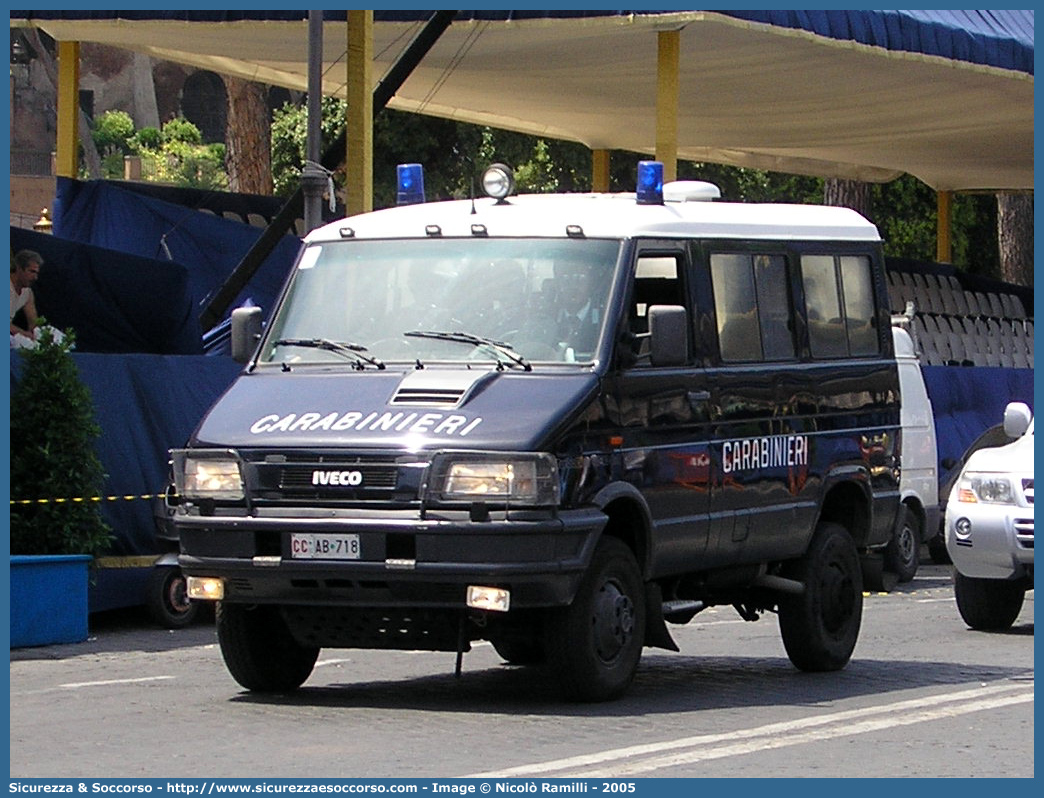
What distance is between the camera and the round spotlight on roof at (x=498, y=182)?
1136 centimetres

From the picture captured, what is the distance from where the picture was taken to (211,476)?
1008cm

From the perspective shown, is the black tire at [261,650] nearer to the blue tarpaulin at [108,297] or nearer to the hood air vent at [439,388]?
the hood air vent at [439,388]

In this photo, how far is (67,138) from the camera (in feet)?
75.2

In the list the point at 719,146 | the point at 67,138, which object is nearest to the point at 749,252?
the point at 67,138

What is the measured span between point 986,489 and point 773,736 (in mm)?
5408

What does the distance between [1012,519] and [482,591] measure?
18.1 feet

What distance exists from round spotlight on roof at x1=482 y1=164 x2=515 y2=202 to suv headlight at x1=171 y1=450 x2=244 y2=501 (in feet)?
7.39

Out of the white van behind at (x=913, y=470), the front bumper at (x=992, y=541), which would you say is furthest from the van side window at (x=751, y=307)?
the white van behind at (x=913, y=470)

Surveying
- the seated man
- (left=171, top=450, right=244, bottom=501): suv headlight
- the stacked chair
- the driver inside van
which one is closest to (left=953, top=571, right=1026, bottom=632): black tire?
the driver inside van

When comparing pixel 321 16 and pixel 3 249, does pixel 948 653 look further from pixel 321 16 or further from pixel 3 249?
pixel 321 16

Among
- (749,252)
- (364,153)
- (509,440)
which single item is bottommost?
(509,440)

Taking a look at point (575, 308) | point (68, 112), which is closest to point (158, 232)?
point (68, 112)

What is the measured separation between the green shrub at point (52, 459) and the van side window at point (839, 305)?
17.4 feet

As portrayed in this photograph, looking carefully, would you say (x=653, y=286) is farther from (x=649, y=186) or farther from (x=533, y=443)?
(x=533, y=443)
